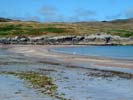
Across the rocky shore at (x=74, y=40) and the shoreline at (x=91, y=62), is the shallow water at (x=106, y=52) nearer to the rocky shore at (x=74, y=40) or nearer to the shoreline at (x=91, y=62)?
the shoreline at (x=91, y=62)

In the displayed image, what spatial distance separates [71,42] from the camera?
492ft

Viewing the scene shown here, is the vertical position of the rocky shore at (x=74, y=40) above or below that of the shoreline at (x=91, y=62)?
below

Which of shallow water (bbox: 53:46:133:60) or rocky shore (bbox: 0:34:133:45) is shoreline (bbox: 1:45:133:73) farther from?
rocky shore (bbox: 0:34:133:45)

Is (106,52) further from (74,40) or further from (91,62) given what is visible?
(74,40)

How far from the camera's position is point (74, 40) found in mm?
150250

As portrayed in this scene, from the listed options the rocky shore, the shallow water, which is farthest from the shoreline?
the rocky shore

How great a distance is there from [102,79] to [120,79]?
132 centimetres

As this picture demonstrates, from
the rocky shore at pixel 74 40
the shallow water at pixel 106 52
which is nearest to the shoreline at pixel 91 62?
the shallow water at pixel 106 52

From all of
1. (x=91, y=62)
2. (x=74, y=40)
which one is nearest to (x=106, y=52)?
(x=91, y=62)

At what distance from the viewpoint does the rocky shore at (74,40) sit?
147m

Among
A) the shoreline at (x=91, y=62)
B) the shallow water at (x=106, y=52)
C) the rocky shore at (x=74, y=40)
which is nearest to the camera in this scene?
the shoreline at (x=91, y=62)

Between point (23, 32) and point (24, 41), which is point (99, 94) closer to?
point (24, 41)

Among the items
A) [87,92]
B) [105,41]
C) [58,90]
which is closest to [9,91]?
[58,90]

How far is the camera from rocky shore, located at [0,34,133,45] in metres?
147
